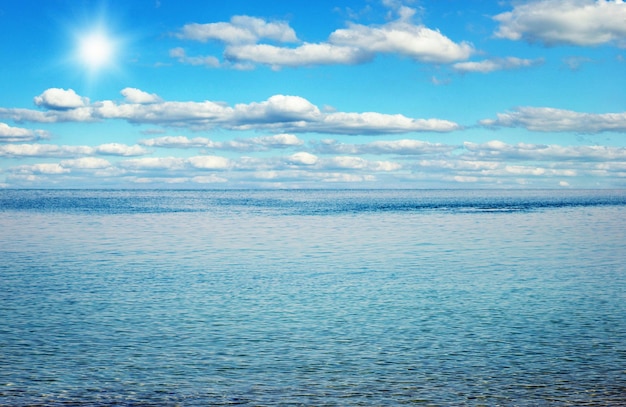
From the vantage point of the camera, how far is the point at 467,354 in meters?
21.9

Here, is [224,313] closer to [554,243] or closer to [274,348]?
[274,348]

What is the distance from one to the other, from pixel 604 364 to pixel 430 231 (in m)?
60.0

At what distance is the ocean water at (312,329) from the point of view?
59.4 ft

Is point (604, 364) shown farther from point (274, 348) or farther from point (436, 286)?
point (436, 286)

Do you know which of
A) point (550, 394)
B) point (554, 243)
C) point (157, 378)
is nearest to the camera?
point (550, 394)

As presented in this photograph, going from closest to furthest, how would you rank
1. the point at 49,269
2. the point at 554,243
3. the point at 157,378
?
1. the point at 157,378
2. the point at 49,269
3. the point at 554,243

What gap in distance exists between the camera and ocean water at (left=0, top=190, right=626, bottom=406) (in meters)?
18.1

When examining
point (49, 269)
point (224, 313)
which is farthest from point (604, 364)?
point (49, 269)

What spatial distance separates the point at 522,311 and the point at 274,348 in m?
12.8

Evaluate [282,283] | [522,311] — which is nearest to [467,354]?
[522,311]

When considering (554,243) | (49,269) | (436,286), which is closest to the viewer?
(436,286)

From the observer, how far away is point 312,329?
25.9 m

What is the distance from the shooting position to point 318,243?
2549 inches

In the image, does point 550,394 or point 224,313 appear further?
point 224,313
